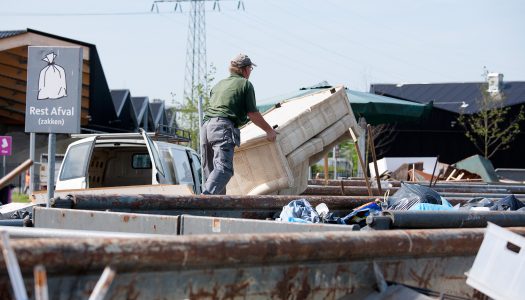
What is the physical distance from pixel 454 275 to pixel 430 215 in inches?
27.5

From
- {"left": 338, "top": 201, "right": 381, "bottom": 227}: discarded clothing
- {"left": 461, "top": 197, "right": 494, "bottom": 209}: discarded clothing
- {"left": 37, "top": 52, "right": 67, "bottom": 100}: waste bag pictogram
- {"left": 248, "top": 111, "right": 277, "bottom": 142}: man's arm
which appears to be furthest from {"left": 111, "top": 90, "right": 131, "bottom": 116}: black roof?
{"left": 338, "top": 201, "right": 381, "bottom": 227}: discarded clothing

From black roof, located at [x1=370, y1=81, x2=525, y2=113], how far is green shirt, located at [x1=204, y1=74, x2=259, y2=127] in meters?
35.3

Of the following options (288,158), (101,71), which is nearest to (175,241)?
(288,158)

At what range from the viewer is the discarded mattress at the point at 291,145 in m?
7.77

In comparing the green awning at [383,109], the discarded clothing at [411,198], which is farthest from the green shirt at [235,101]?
the green awning at [383,109]

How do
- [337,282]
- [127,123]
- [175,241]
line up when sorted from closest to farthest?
[175,241] < [337,282] < [127,123]

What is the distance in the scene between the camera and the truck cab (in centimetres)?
1274

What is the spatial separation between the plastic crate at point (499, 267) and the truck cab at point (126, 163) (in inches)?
352

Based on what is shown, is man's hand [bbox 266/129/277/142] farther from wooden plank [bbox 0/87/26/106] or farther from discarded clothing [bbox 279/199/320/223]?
wooden plank [bbox 0/87/26/106]

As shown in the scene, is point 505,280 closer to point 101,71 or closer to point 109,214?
point 109,214

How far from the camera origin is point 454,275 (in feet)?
11.7

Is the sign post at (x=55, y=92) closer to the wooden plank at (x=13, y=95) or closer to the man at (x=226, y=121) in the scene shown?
the man at (x=226, y=121)

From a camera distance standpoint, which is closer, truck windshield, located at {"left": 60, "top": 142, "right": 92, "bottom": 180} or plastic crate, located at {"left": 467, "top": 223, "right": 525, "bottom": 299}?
plastic crate, located at {"left": 467, "top": 223, "right": 525, "bottom": 299}

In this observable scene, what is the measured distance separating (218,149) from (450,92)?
39.8m
